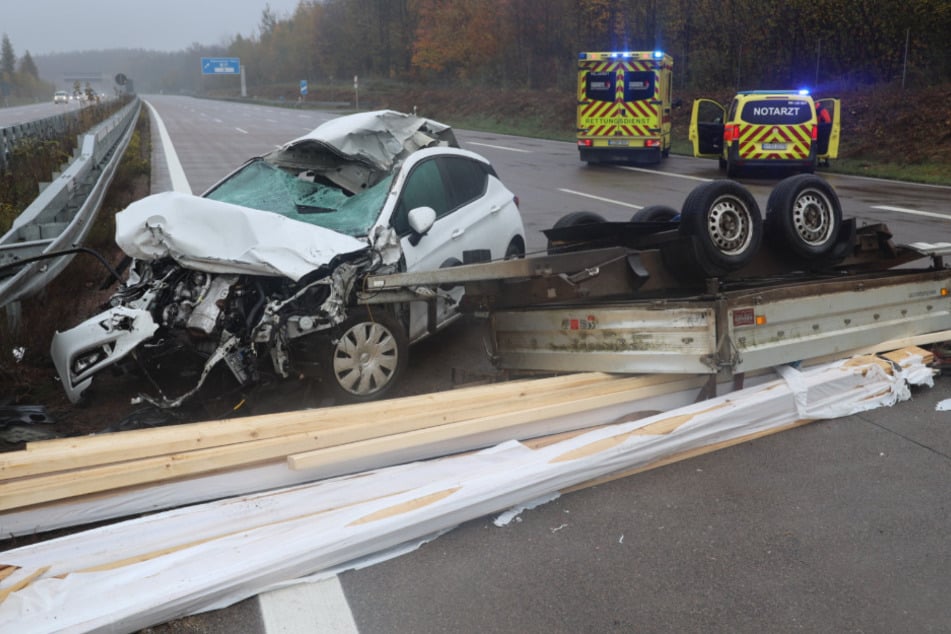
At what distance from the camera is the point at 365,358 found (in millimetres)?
5734

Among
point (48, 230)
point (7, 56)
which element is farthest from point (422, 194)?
point (7, 56)

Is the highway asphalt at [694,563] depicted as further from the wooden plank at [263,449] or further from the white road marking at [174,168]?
the white road marking at [174,168]

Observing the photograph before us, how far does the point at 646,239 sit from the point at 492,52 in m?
58.2

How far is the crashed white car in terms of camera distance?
5.17 metres

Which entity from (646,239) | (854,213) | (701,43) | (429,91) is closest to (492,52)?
(429,91)

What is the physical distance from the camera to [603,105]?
2275 cm

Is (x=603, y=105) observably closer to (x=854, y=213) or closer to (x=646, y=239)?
(x=854, y=213)

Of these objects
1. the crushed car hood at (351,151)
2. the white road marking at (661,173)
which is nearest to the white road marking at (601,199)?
the white road marking at (661,173)

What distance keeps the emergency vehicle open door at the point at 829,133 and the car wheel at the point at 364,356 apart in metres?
17.2

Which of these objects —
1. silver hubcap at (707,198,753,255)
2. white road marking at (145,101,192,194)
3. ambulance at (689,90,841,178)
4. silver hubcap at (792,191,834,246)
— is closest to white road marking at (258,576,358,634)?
silver hubcap at (707,198,753,255)

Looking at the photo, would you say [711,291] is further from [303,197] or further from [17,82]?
[17,82]

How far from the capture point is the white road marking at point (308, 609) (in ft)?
10.9

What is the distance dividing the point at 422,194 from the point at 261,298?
180 centimetres

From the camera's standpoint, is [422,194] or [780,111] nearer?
[422,194]
